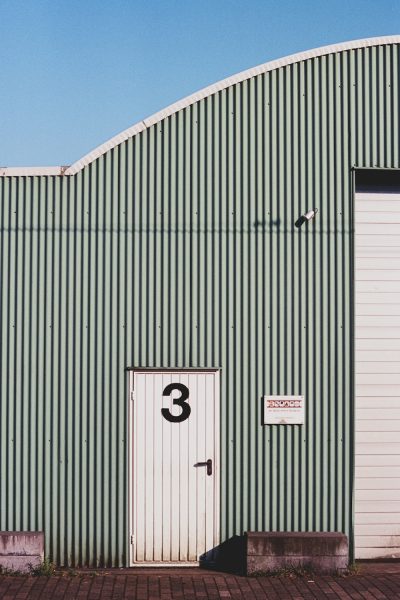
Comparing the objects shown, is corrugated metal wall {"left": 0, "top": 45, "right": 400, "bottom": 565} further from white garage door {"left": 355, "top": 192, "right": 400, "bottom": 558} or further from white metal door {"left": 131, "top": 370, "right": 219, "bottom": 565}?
white garage door {"left": 355, "top": 192, "right": 400, "bottom": 558}

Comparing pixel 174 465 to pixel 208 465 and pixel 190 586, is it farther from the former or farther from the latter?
pixel 190 586

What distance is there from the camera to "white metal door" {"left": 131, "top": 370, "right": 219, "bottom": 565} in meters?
11.1

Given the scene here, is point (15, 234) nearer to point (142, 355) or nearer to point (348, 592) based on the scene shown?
point (142, 355)

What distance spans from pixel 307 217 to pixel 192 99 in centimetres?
226

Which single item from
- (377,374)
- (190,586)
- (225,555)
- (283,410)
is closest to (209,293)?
(283,410)

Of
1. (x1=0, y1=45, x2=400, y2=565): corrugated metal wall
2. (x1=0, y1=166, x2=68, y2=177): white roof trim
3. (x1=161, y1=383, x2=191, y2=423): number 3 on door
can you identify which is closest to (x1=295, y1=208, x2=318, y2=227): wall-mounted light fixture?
(x1=0, y1=45, x2=400, y2=565): corrugated metal wall

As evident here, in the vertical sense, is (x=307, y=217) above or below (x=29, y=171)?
below

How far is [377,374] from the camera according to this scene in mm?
11680

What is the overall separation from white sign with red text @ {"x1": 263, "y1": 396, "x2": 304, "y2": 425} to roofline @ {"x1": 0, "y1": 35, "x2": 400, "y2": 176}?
13.3 feet

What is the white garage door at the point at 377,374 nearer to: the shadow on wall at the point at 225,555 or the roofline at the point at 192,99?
the shadow on wall at the point at 225,555

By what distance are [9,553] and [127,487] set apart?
5.62ft

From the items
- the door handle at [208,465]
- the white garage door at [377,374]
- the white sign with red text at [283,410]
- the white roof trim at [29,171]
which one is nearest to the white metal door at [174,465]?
the door handle at [208,465]

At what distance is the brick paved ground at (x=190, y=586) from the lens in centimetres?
979

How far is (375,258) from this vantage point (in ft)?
38.6
